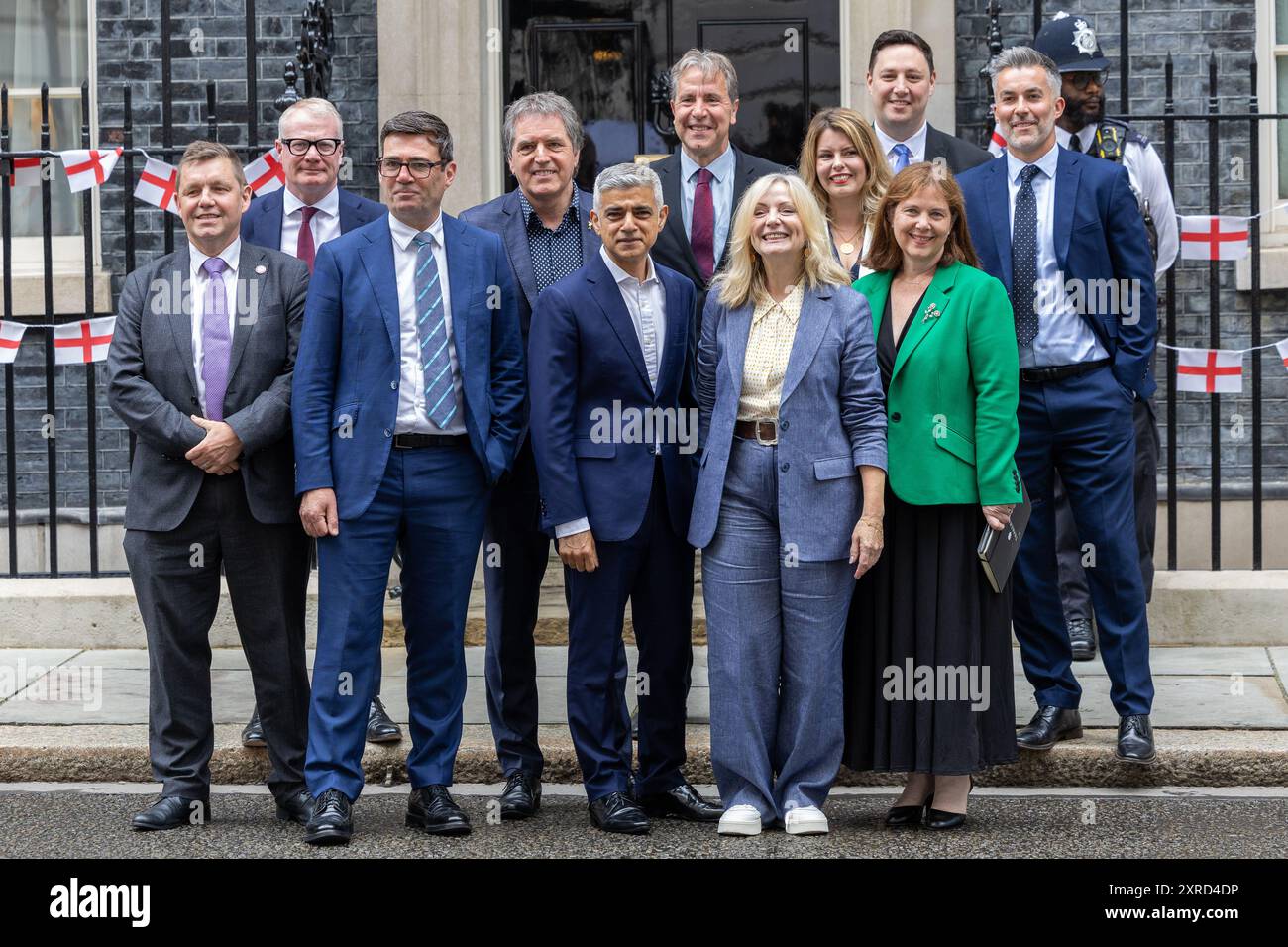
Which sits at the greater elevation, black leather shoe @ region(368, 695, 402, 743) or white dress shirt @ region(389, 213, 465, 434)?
white dress shirt @ region(389, 213, 465, 434)

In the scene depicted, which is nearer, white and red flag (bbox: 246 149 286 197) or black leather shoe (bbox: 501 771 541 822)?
black leather shoe (bbox: 501 771 541 822)

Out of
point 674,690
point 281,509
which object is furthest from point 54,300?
point 674,690

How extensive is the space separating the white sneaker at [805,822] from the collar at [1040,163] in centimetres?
230

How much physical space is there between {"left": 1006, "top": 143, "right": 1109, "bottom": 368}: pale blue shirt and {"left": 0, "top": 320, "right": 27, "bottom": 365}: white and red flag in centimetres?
461

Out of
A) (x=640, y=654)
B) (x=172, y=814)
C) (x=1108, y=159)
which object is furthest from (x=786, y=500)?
(x=1108, y=159)

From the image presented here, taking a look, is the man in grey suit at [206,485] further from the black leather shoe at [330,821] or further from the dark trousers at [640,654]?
the dark trousers at [640,654]

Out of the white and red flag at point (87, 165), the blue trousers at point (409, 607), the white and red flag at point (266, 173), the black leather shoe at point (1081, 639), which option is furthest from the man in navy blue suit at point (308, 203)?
the black leather shoe at point (1081, 639)

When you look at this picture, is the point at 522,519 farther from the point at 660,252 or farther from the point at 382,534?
the point at 660,252

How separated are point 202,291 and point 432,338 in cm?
78

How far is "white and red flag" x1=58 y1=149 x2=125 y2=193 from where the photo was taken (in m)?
7.97

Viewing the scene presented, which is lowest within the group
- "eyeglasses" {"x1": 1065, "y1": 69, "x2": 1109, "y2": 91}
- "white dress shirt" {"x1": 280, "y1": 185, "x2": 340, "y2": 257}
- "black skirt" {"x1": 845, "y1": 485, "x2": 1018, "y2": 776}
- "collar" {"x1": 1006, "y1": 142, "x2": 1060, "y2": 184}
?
"black skirt" {"x1": 845, "y1": 485, "x2": 1018, "y2": 776}

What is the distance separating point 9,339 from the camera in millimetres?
8180

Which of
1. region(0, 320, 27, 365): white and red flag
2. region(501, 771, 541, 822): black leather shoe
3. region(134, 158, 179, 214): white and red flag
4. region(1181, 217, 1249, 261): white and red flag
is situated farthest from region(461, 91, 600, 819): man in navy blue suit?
region(1181, 217, 1249, 261): white and red flag

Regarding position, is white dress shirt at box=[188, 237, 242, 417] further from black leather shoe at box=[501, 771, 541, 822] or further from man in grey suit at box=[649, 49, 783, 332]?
black leather shoe at box=[501, 771, 541, 822]
